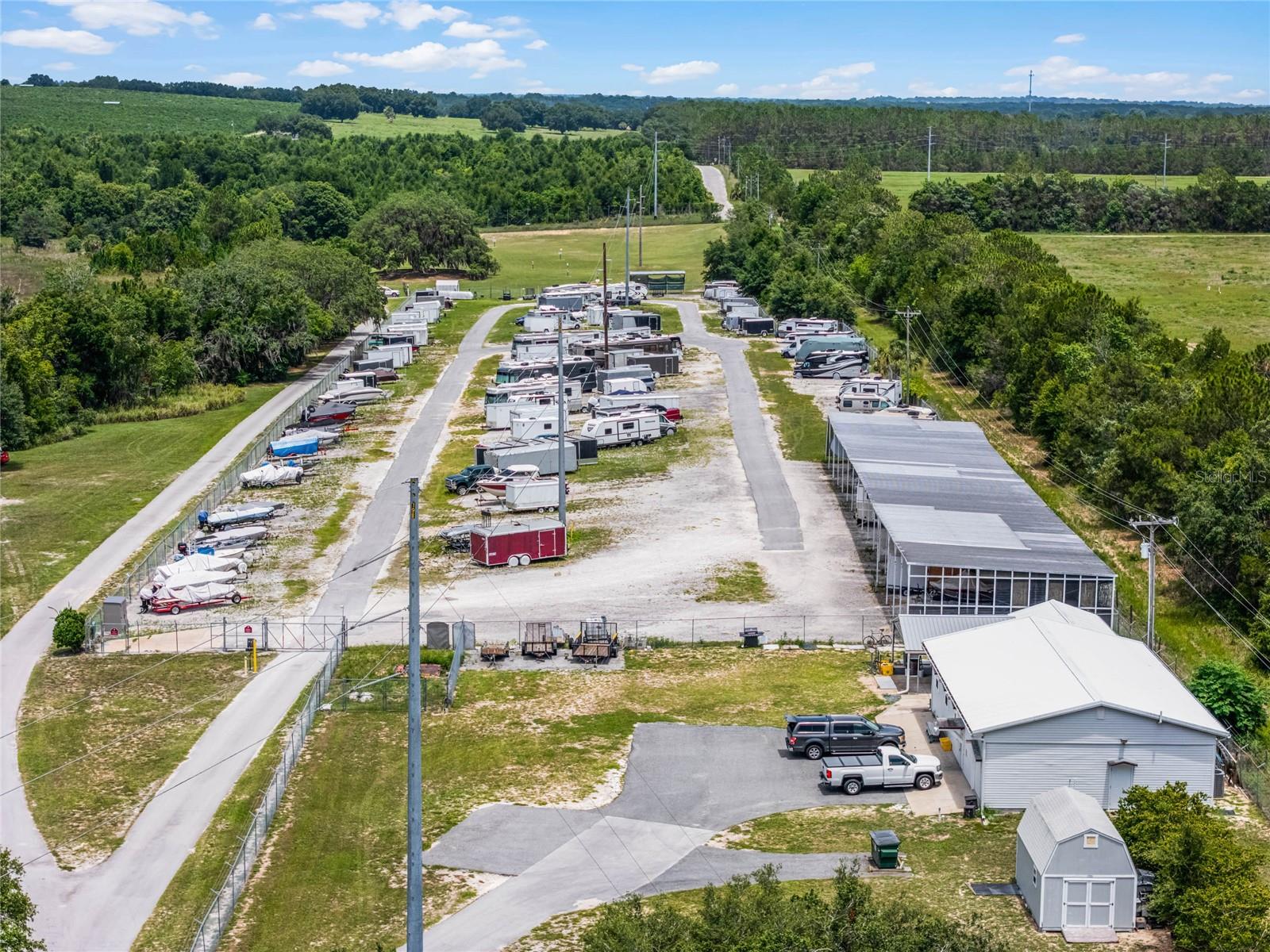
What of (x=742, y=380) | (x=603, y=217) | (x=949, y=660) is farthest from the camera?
(x=603, y=217)

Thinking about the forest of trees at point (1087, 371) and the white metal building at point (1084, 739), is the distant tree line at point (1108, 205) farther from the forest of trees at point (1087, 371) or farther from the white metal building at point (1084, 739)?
the white metal building at point (1084, 739)

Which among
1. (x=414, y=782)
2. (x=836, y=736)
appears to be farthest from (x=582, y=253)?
(x=414, y=782)

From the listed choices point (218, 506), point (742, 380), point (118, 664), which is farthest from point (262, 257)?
point (118, 664)

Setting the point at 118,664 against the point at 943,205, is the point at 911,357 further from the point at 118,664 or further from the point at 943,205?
the point at 943,205

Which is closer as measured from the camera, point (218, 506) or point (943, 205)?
point (218, 506)

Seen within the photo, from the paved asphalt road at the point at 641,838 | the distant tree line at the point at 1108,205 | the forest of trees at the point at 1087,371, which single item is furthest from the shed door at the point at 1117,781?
the distant tree line at the point at 1108,205

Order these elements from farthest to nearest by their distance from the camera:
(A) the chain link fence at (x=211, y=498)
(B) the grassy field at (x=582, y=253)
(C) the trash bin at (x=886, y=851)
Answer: (B) the grassy field at (x=582, y=253) < (A) the chain link fence at (x=211, y=498) < (C) the trash bin at (x=886, y=851)

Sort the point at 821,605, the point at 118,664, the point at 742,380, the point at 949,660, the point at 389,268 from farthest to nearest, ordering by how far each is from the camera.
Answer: the point at 389,268, the point at 742,380, the point at 821,605, the point at 118,664, the point at 949,660
